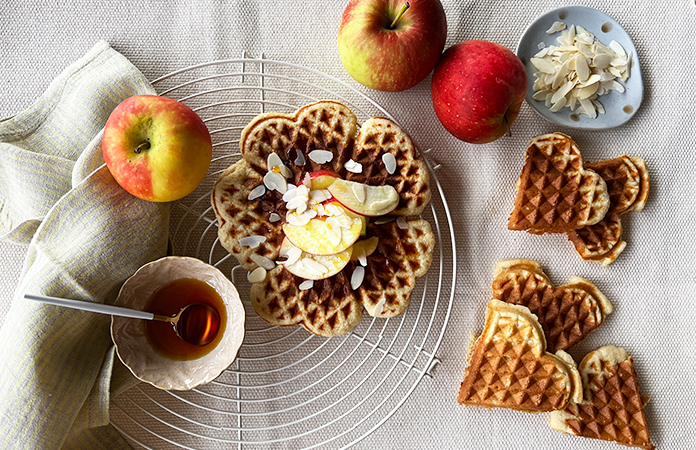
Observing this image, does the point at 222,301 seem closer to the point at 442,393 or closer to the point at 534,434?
the point at 442,393

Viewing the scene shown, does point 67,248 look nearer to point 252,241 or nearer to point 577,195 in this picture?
point 252,241

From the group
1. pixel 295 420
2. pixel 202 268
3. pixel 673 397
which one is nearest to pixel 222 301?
pixel 202 268

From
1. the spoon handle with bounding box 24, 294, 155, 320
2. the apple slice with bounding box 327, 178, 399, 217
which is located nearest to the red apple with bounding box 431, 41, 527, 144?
the apple slice with bounding box 327, 178, 399, 217

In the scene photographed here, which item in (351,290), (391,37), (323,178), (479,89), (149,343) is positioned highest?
(391,37)

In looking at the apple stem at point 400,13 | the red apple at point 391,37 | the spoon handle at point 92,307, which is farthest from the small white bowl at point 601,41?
the spoon handle at point 92,307

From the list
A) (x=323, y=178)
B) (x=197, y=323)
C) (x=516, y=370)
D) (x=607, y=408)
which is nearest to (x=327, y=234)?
(x=323, y=178)

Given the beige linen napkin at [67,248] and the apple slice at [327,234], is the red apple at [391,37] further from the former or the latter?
the beige linen napkin at [67,248]
